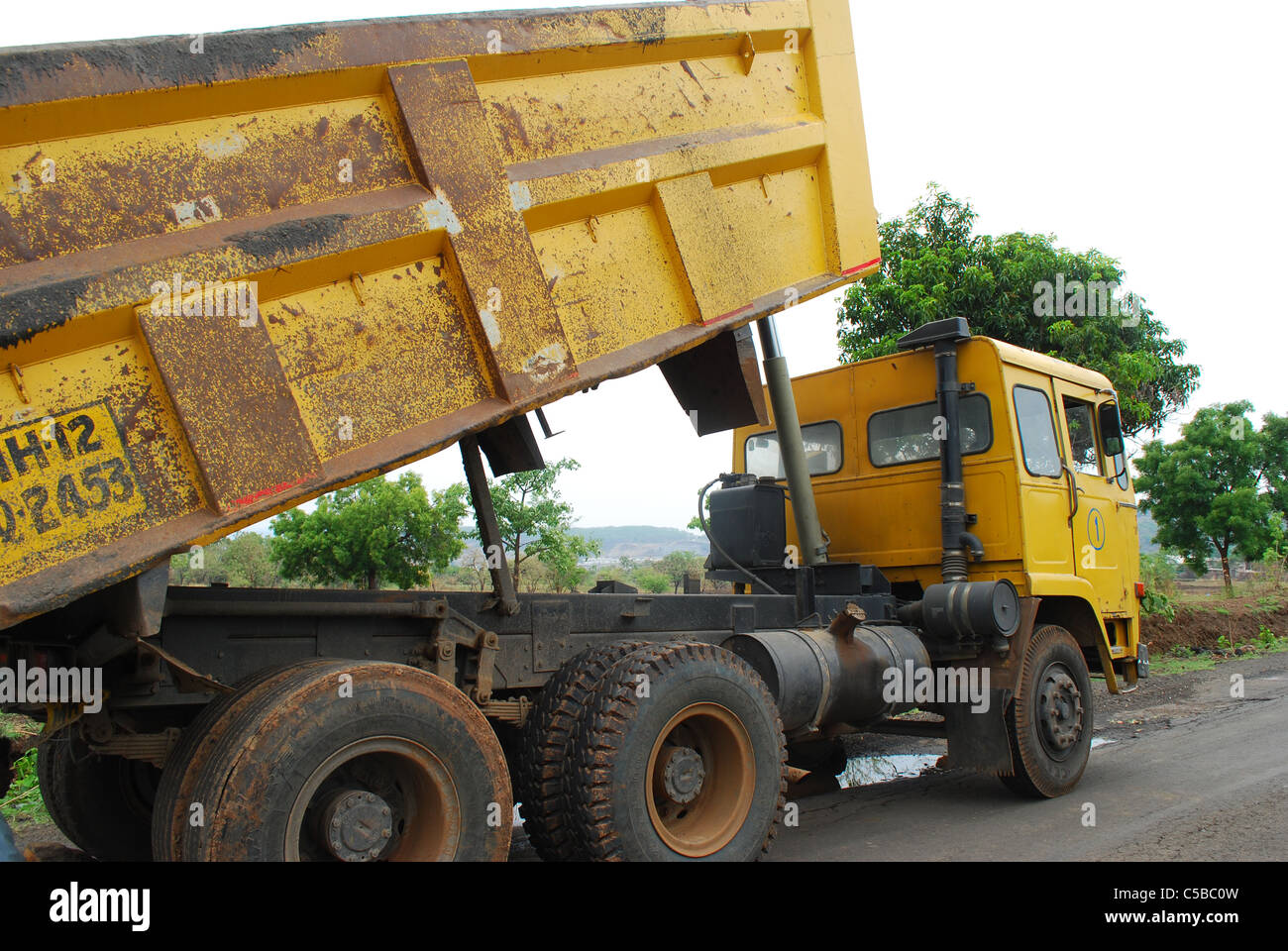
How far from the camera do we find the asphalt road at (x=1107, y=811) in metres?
4.82

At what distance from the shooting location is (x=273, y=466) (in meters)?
2.83

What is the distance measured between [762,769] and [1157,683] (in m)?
9.55

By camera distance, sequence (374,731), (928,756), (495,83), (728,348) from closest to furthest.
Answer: (374,731)
(495,83)
(728,348)
(928,756)

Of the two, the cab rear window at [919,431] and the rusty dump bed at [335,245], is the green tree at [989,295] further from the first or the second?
the rusty dump bed at [335,245]

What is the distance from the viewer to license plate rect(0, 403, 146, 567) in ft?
7.93

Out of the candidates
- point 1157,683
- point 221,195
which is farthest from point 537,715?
point 1157,683

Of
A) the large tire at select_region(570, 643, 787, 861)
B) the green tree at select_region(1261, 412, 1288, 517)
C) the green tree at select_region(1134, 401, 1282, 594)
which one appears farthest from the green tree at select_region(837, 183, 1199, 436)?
the green tree at select_region(1261, 412, 1288, 517)

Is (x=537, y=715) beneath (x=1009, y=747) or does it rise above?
above

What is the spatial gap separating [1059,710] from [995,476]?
159 cm

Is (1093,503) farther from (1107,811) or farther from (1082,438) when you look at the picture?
(1107,811)

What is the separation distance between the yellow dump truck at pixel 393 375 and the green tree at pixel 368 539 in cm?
855

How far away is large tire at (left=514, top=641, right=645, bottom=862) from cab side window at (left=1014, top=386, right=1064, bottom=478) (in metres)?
3.43

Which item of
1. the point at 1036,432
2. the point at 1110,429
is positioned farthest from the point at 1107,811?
the point at 1110,429
